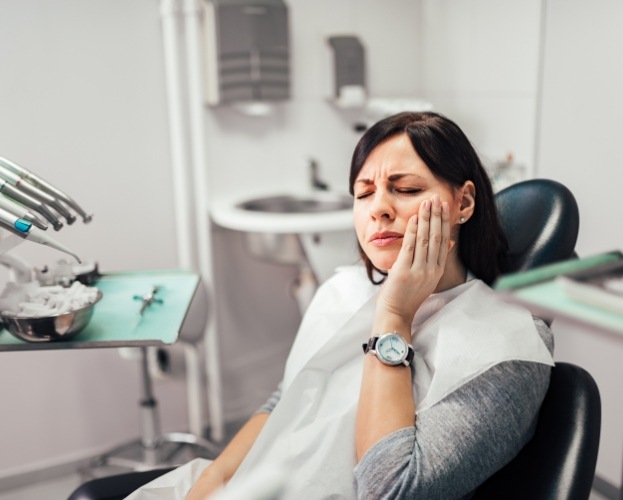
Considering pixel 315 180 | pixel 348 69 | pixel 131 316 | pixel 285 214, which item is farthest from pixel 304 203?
pixel 131 316

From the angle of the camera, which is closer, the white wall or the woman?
the woman

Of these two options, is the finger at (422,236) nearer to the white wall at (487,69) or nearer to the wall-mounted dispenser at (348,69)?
the white wall at (487,69)

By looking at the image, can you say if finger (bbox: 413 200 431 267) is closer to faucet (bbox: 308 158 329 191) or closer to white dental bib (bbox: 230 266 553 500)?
white dental bib (bbox: 230 266 553 500)

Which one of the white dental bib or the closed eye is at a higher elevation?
the closed eye

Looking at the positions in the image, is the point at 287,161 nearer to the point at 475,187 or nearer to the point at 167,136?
the point at 167,136

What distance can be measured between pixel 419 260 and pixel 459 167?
8.4 inches

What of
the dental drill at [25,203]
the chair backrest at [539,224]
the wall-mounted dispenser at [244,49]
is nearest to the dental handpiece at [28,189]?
the dental drill at [25,203]

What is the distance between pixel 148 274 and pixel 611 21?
1.33 metres

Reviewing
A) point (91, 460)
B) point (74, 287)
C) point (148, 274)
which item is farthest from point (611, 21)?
point (91, 460)

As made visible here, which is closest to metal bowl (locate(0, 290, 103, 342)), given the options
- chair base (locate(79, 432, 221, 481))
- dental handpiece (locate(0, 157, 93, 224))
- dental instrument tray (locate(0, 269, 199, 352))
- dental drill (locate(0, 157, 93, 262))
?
dental instrument tray (locate(0, 269, 199, 352))

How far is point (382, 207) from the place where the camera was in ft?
3.72

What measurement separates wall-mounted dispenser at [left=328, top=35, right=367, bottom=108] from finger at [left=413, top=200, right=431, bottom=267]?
1.51 metres

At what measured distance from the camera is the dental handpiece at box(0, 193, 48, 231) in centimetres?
105

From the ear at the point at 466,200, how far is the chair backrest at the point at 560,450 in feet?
1.00
